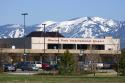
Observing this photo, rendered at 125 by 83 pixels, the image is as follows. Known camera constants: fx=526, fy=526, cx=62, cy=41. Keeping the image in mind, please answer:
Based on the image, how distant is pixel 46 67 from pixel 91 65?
1669 centimetres

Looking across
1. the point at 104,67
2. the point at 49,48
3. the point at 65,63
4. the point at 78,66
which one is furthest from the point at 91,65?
the point at 49,48

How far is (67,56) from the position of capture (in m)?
64.2

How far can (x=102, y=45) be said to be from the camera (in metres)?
152

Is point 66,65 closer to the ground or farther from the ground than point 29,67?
farther from the ground

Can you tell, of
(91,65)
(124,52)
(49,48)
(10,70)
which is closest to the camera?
(124,52)

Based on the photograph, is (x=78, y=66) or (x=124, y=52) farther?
(x=78, y=66)

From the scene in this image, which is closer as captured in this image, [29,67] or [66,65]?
[66,65]

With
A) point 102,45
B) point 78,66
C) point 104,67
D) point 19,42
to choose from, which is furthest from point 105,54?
point 78,66

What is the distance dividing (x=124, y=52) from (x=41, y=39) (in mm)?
85746

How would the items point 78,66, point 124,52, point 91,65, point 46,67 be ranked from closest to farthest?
point 124,52 → point 78,66 → point 91,65 → point 46,67

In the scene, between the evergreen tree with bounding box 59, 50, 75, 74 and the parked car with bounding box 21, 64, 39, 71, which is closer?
the evergreen tree with bounding box 59, 50, 75, 74

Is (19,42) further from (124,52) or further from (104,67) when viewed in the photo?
(124,52)

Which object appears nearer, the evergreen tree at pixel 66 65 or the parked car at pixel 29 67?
the evergreen tree at pixel 66 65

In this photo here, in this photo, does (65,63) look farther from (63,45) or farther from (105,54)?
(63,45)
